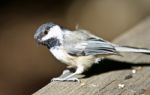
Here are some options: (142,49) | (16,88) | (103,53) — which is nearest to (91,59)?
(103,53)

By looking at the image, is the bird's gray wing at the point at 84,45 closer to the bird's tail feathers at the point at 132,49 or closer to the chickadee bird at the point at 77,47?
the chickadee bird at the point at 77,47

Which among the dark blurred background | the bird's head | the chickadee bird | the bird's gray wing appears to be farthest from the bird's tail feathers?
the dark blurred background

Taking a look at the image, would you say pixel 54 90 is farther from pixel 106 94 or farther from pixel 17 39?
pixel 17 39

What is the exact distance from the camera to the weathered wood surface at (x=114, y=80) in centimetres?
285

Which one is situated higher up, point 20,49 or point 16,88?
point 20,49

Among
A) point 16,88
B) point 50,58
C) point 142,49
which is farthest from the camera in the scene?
point 50,58

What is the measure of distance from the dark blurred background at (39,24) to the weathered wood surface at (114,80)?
7.24 feet

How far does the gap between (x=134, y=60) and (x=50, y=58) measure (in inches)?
108

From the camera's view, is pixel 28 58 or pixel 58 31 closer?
pixel 58 31

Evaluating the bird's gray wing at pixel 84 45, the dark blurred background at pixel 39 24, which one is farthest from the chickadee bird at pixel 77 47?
the dark blurred background at pixel 39 24

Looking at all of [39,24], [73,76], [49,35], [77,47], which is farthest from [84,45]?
[39,24]

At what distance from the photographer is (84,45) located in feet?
11.4

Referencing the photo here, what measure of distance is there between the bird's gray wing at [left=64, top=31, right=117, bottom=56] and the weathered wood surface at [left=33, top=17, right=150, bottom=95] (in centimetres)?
11

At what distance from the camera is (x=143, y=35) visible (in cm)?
359
